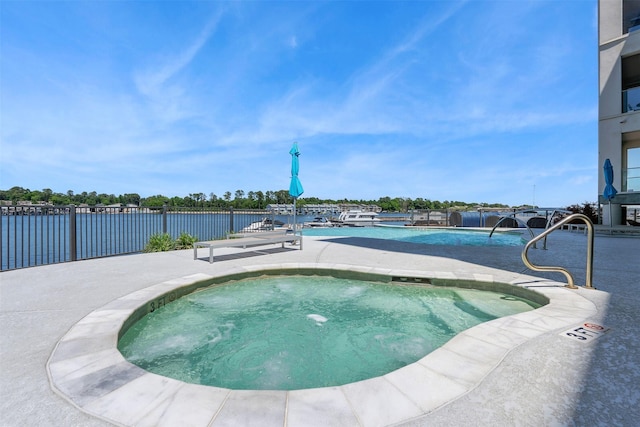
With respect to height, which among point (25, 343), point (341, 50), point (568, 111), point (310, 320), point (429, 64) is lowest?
point (310, 320)

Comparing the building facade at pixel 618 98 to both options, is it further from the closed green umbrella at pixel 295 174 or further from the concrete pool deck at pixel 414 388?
the closed green umbrella at pixel 295 174

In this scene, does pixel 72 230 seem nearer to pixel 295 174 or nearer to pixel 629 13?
pixel 295 174

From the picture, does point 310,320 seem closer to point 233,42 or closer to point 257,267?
point 257,267

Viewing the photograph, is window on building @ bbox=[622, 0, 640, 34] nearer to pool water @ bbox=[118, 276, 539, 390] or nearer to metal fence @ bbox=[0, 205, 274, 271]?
pool water @ bbox=[118, 276, 539, 390]

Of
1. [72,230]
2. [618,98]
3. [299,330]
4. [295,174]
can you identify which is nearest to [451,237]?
[295,174]

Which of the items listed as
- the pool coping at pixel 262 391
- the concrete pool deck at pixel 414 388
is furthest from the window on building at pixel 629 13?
the pool coping at pixel 262 391

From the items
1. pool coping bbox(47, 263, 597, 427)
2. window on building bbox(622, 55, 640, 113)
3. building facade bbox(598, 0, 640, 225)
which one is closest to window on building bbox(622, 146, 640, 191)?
building facade bbox(598, 0, 640, 225)

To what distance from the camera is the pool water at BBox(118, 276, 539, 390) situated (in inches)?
91.1

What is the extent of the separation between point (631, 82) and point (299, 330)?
64.4ft

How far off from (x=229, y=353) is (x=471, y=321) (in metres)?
2.86

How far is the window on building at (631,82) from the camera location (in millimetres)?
11539

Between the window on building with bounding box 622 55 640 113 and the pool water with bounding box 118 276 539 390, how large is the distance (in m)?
14.2

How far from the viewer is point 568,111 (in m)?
15.9

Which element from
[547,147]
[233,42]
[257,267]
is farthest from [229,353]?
[547,147]
